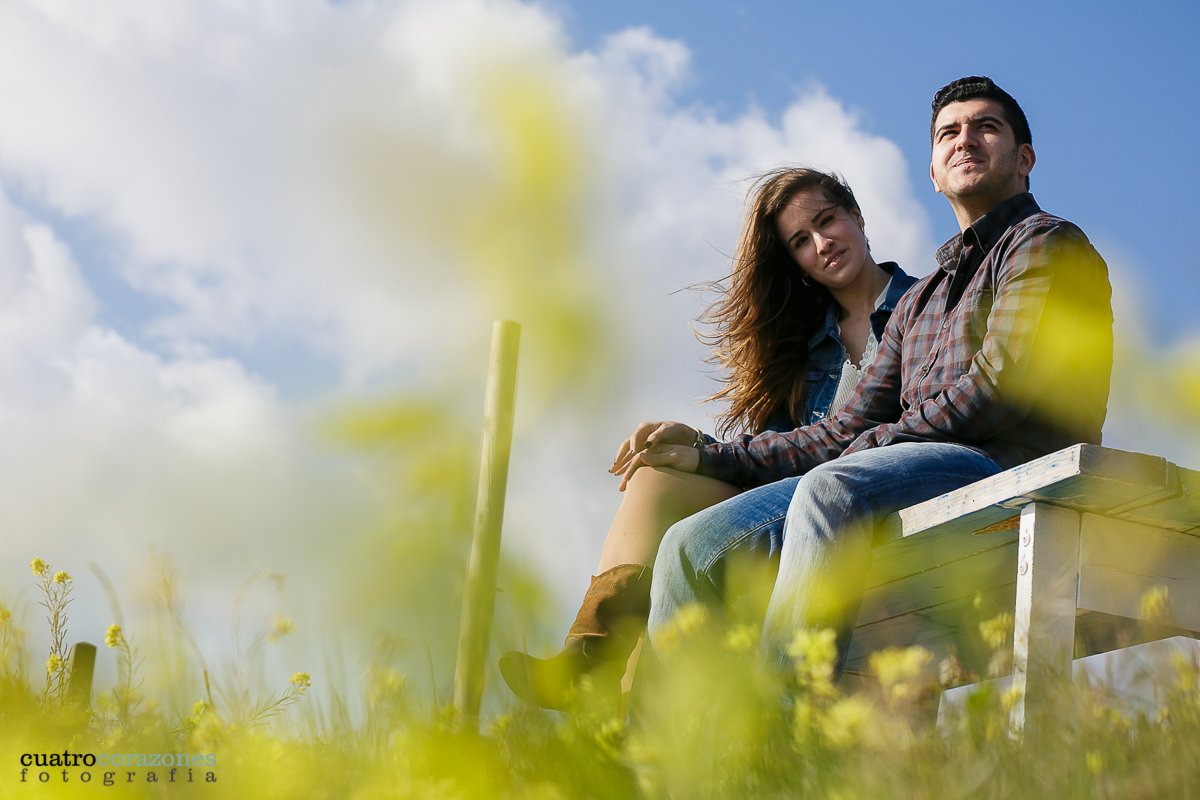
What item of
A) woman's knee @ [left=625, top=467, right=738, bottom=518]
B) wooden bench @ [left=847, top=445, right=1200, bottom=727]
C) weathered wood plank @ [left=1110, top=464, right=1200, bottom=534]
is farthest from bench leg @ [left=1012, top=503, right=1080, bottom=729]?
woman's knee @ [left=625, top=467, right=738, bottom=518]

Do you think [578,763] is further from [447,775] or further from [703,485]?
[703,485]

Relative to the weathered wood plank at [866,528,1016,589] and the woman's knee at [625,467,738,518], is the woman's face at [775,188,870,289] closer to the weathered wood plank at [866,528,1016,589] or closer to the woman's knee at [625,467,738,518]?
the woman's knee at [625,467,738,518]

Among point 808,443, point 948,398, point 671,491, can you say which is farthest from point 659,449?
point 948,398

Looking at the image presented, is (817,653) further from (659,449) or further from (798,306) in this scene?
(798,306)

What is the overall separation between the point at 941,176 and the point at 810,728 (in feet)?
5.33

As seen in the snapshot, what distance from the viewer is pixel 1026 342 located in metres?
2.35

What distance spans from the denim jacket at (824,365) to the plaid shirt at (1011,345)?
570 mm

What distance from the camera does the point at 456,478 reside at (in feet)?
5.47

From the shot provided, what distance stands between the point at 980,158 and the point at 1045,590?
1208 millimetres

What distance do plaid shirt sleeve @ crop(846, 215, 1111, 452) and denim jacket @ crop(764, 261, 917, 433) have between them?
0.80 metres

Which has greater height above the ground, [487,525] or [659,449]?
[659,449]

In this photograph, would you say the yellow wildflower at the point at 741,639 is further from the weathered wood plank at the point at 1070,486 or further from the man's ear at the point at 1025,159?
the man's ear at the point at 1025,159

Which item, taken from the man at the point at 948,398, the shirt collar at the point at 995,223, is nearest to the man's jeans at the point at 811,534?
the man at the point at 948,398

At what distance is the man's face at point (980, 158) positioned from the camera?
8.97 ft
